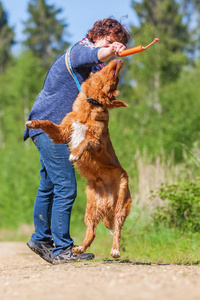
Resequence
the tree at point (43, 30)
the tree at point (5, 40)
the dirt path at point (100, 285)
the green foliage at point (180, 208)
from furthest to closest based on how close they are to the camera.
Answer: the tree at point (5, 40) → the tree at point (43, 30) → the green foliage at point (180, 208) → the dirt path at point (100, 285)

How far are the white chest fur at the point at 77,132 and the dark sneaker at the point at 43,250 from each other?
4.05 feet

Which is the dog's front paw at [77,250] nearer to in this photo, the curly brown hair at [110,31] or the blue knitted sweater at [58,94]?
the blue knitted sweater at [58,94]

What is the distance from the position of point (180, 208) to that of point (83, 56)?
3.41 meters

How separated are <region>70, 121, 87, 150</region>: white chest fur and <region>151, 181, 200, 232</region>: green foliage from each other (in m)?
2.46

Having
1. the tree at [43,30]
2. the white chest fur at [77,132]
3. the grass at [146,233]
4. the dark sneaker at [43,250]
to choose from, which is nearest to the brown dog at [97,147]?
the white chest fur at [77,132]

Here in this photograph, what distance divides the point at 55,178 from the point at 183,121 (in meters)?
7.30

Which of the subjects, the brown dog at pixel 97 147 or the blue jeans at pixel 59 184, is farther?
the blue jeans at pixel 59 184

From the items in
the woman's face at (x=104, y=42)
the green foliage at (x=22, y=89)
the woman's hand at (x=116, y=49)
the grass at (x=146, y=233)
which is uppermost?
the green foliage at (x=22, y=89)

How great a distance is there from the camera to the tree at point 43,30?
106ft

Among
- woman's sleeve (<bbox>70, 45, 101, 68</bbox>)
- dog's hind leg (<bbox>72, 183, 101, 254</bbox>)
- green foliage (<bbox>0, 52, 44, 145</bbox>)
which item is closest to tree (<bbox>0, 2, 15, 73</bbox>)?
green foliage (<bbox>0, 52, 44, 145</bbox>)

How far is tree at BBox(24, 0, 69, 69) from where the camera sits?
3234 cm

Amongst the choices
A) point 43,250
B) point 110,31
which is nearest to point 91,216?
point 43,250

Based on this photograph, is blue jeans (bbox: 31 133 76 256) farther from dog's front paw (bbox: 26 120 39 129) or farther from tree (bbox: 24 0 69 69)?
tree (bbox: 24 0 69 69)

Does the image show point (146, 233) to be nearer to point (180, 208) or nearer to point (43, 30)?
point (180, 208)
